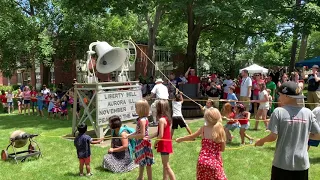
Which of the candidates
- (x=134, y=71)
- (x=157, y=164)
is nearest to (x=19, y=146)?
(x=157, y=164)

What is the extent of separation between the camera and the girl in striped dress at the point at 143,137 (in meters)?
4.82

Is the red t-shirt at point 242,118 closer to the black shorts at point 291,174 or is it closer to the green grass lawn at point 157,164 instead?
the green grass lawn at point 157,164

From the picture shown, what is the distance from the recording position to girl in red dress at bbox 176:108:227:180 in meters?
3.82

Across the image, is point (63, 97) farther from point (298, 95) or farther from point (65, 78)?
point (65, 78)

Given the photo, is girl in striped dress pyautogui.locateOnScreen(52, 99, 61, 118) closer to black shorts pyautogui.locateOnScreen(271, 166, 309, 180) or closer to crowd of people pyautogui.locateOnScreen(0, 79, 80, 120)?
crowd of people pyautogui.locateOnScreen(0, 79, 80, 120)

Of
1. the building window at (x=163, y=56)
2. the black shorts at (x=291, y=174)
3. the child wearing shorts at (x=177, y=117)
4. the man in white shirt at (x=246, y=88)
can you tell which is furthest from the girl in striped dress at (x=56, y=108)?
the building window at (x=163, y=56)

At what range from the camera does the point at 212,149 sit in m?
3.88

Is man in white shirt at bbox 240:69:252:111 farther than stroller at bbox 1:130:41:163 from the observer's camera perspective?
Yes

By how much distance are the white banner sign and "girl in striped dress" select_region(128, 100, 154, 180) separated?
3556mm

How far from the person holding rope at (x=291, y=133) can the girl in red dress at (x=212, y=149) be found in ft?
1.91

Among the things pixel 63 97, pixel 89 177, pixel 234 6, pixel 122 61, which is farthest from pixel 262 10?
pixel 89 177

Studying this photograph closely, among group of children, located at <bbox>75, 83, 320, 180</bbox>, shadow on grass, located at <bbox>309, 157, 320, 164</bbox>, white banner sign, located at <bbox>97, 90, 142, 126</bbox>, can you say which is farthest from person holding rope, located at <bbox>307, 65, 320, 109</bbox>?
group of children, located at <bbox>75, 83, 320, 180</bbox>

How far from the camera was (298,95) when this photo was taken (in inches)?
137

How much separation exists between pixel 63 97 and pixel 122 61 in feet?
19.2
